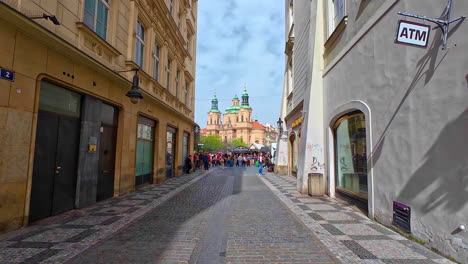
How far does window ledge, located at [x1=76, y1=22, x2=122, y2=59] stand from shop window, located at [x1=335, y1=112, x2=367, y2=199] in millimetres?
7515

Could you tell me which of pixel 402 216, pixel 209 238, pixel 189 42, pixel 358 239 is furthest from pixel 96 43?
pixel 189 42

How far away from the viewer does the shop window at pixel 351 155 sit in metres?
7.21

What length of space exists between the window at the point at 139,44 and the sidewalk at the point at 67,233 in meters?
5.74

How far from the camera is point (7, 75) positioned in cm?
468

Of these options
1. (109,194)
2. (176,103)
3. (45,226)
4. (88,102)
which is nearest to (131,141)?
(109,194)

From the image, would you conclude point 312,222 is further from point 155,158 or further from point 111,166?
point 155,158

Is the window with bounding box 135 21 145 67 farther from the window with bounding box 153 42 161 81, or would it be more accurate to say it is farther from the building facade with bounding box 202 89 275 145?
the building facade with bounding box 202 89 275 145

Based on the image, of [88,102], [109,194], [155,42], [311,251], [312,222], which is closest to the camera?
[311,251]

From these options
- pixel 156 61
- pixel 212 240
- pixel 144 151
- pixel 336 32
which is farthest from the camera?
pixel 156 61

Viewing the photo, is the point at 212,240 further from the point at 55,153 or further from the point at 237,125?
the point at 237,125

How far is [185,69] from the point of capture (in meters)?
17.7

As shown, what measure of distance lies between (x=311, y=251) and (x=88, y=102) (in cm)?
664

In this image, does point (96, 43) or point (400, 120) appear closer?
point (400, 120)

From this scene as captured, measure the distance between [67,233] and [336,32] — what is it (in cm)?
901
